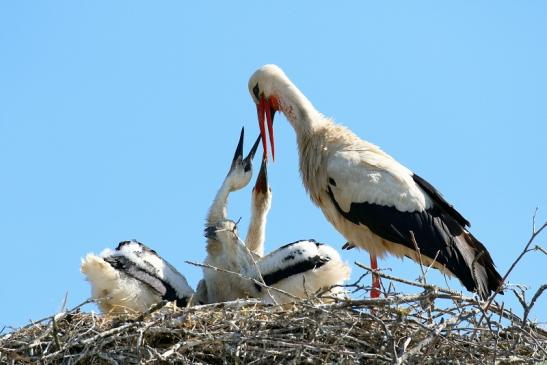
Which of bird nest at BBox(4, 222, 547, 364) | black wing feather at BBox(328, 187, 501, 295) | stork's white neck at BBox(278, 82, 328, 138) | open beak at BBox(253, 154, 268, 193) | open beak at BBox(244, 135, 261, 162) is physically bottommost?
bird nest at BBox(4, 222, 547, 364)

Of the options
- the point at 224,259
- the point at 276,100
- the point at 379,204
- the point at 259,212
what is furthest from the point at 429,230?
the point at 276,100

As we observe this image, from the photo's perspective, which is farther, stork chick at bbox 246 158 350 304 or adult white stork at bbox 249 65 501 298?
adult white stork at bbox 249 65 501 298

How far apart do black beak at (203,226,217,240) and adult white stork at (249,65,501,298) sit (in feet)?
3.23

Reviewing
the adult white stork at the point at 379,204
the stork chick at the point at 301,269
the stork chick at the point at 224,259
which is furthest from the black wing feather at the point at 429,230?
the stork chick at the point at 224,259

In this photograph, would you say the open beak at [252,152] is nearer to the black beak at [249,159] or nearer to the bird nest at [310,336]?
the black beak at [249,159]

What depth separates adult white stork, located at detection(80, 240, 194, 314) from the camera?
852cm

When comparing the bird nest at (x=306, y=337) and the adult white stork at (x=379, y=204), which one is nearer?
the bird nest at (x=306, y=337)

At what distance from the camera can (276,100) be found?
1035cm

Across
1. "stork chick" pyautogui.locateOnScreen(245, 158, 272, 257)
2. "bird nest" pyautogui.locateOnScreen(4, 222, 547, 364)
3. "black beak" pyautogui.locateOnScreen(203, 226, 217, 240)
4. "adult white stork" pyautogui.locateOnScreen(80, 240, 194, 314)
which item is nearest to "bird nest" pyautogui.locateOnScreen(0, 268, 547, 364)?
"bird nest" pyautogui.locateOnScreen(4, 222, 547, 364)

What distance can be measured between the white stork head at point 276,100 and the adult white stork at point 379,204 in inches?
0.7

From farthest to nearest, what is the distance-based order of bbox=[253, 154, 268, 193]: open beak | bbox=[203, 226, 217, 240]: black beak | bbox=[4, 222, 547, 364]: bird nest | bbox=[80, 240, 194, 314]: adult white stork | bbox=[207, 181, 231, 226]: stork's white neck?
1. bbox=[253, 154, 268, 193]: open beak
2. bbox=[207, 181, 231, 226]: stork's white neck
3. bbox=[203, 226, 217, 240]: black beak
4. bbox=[80, 240, 194, 314]: adult white stork
5. bbox=[4, 222, 547, 364]: bird nest

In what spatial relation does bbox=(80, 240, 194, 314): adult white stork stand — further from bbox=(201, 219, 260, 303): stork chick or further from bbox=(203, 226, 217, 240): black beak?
bbox=(203, 226, 217, 240): black beak

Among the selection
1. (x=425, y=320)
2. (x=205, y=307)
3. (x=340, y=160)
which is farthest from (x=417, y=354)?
(x=340, y=160)

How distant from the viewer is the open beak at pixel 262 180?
993cm
